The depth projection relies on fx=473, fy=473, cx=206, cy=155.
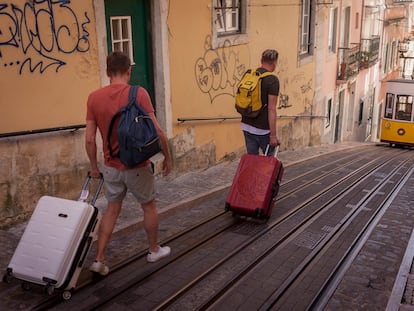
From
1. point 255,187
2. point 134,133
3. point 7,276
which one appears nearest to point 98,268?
point 7,276

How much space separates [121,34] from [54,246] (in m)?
3.73

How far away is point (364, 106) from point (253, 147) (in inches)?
845

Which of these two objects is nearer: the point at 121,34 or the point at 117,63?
the point at 117,63

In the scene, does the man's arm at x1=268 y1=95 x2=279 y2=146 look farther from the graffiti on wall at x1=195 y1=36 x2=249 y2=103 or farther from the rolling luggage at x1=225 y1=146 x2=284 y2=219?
the graffiti on wall at x1=195 y1=36 x2=249 y2=103

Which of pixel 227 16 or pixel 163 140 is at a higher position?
pixel 227 16

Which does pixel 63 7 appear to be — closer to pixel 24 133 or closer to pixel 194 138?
pixel 24 133

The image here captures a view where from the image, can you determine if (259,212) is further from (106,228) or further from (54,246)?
(54,246)

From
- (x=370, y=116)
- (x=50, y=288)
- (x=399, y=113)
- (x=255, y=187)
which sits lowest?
(x=370, y=116)

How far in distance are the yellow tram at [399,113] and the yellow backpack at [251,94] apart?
14623 mm

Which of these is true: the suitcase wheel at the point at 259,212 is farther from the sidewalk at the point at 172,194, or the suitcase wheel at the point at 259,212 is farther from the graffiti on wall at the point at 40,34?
the graffiti on wall at the point at 40,34

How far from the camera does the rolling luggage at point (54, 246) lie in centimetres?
328

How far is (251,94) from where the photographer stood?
5.21 m

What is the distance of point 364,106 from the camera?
2541cm

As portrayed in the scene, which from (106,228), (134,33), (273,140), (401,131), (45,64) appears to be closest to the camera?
(106,228)
